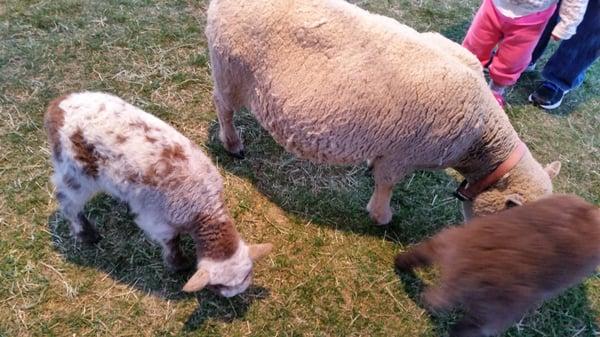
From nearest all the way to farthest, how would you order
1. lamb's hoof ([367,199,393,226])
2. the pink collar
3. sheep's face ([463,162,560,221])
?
sheep's face ([463,162,560,221]) < the pink collar < lamb's hoof ([367,199,393,226])

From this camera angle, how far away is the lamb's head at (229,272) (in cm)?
329

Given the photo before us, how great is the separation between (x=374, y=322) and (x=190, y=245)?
5.85ft

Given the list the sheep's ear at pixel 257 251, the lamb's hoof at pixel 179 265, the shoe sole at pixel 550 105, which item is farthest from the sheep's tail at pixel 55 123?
the shoe sole at pixel 550 105

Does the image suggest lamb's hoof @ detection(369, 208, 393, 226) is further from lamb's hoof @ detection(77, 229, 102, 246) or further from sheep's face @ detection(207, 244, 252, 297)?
lamb's hoof @ detection(77, 229, 102, 246)

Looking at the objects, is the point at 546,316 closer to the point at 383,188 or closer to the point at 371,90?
the point at 383,188

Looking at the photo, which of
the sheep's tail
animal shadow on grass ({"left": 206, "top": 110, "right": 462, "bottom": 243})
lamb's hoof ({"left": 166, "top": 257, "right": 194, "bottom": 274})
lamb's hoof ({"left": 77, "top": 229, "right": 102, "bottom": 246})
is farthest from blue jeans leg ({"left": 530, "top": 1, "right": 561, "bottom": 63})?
lamb's hoof ({"left": 77, "top": 229, "right": 102, "bottom": 246})

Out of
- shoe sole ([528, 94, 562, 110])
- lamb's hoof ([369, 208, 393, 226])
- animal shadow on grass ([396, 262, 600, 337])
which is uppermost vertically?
shoe sole ([528, 94, 562, 110])

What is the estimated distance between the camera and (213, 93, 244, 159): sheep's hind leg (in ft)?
14.3

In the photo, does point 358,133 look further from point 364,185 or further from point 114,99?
point 114,99

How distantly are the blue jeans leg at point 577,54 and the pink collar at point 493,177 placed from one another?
2.71 meters

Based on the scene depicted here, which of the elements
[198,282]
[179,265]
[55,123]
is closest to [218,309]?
[179,265]

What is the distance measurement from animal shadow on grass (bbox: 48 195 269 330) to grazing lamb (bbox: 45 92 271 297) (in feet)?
1.15

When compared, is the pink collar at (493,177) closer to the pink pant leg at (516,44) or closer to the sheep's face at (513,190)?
the sheep's face at (513,190)

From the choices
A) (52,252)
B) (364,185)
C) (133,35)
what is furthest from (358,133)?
(133,35)
